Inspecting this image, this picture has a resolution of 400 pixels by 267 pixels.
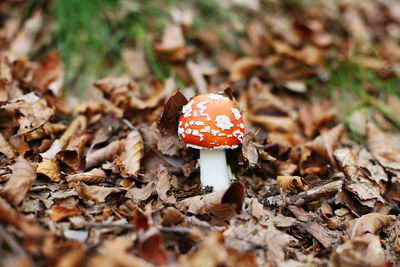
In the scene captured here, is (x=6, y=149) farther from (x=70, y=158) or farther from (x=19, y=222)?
(x=19, y=222)

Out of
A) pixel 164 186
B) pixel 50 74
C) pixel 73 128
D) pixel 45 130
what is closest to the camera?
pixel 164 186

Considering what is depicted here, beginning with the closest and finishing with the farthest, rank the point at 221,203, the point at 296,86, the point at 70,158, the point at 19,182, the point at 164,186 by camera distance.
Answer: the point at 19,182 < the point at 221,203 < the point at 164,186 < the point at 70,158 < the point at 296,86

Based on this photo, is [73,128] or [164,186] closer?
[164,186]

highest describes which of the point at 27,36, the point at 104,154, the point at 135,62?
the point at 27,36

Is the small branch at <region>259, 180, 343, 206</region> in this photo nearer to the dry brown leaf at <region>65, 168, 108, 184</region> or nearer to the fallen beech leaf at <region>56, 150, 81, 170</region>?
the dry brown leaf at <region>65, 168, 108, 184</region>

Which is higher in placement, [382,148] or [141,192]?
[141,192]

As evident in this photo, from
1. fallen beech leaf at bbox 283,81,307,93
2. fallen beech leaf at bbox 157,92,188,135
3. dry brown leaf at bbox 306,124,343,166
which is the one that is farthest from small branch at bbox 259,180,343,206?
fallen beech leaf at bbox 283,81,307,93

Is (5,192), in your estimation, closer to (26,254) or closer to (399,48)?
(26,254)

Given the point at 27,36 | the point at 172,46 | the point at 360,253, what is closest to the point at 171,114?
the point at 172,46
